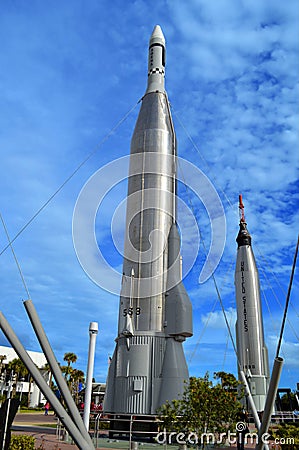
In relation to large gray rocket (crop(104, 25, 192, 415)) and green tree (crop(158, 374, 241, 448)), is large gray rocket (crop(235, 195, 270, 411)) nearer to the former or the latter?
large gray rocket (crop(104, 25, 192, 415))

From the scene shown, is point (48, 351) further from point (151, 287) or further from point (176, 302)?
point (151, 287)

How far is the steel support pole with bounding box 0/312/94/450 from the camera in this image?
6247 millimetres

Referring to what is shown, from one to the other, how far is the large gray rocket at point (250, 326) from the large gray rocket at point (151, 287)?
13518 millimetres

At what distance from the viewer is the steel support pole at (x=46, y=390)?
6247mm

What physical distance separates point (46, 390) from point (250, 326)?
29.8m

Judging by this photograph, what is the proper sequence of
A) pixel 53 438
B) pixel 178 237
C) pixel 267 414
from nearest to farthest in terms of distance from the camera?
pixel 267 414 → pixel 53 438 → pixel 178 237

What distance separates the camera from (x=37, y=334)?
6613 millimetres

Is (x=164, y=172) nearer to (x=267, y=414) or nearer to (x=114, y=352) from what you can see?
(x=114, y=352)

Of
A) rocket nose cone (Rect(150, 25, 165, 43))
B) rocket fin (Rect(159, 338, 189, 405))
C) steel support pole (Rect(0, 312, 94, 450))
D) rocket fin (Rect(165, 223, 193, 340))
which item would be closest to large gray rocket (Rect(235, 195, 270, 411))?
rocket fin (Rect(159, 338, 189, 405))

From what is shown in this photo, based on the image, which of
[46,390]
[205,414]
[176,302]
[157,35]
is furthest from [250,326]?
[46,390]

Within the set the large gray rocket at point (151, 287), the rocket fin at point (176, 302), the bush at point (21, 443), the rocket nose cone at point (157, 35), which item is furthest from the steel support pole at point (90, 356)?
the rocket nose cone at point (157, 35)

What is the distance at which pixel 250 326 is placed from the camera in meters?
33.9

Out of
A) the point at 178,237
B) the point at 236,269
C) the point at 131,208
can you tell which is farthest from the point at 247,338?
the point at 131,208

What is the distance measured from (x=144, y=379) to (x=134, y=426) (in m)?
2.42
